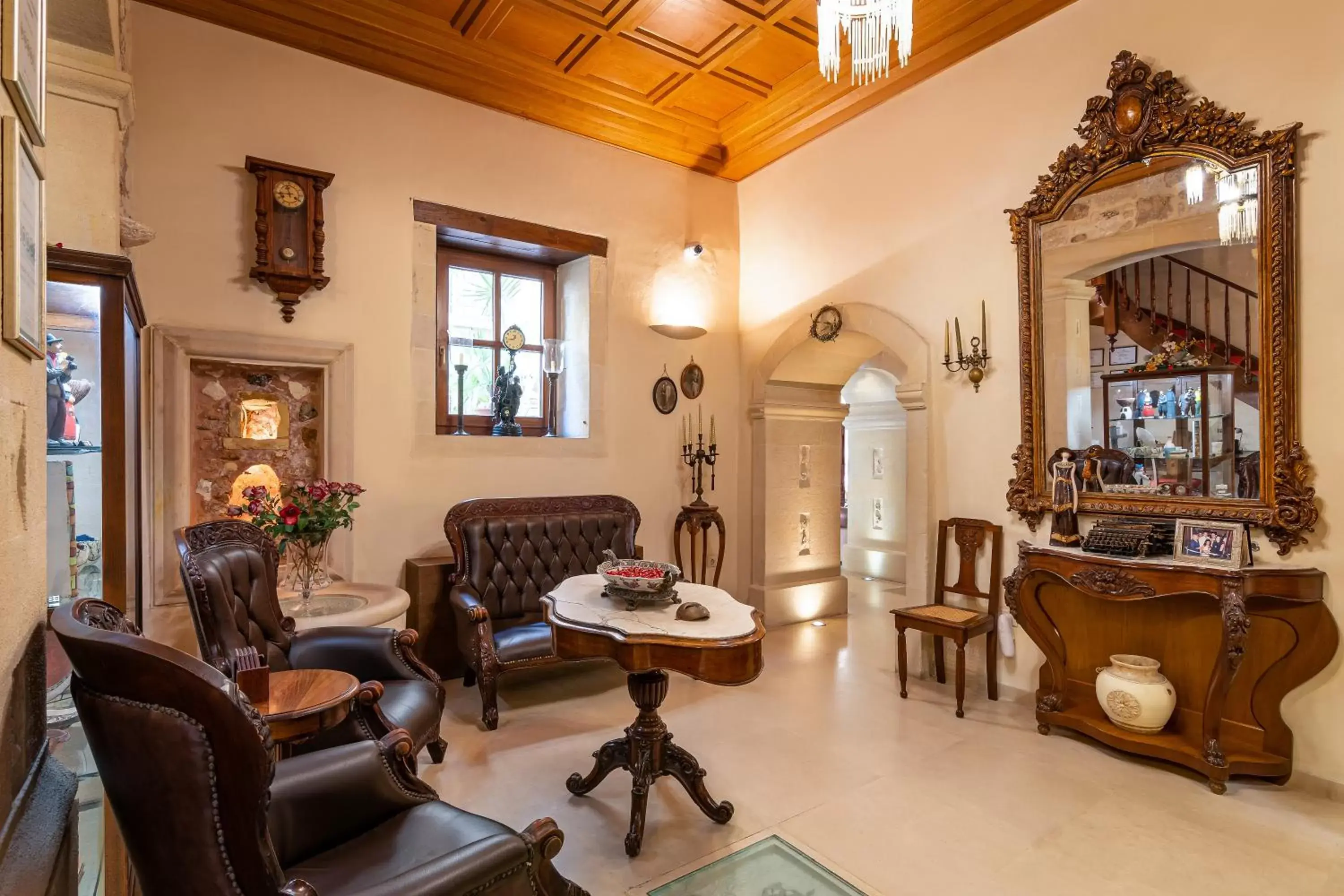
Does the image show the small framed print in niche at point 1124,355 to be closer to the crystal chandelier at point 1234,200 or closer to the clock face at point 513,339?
the crystal chandelier at point 1234,200

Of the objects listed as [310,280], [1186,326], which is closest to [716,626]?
[1186,326]

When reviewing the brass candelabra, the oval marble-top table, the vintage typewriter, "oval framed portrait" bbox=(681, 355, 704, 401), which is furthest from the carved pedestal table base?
"oval framed portrait" bbox=(681, 355, 704, 401)

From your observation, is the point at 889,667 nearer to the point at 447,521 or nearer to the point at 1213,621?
the point at 1213,621

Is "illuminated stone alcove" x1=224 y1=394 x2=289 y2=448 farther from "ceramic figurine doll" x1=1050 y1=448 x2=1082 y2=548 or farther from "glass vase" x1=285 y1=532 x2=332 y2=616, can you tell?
"ceramic figurine doll" x1=1050 y1=448 x2=1082 y2=548

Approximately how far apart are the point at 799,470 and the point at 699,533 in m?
1.01

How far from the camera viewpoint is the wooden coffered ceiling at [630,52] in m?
3.88

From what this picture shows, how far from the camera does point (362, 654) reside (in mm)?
2875

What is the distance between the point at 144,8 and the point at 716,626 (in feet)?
14.2

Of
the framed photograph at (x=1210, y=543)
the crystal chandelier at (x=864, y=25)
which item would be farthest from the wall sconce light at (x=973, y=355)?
the crystal chandelier at (x=864, y=25)

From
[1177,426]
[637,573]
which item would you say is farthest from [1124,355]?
[637,573]

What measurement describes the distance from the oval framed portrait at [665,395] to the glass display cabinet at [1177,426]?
292 cm

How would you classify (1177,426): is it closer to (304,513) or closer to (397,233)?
(304,513)

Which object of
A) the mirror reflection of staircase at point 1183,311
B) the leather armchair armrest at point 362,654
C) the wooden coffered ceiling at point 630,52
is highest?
the wooden coffered ceiling at point 630,52

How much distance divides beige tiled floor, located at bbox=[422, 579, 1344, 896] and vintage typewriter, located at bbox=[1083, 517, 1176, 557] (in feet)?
3.07
